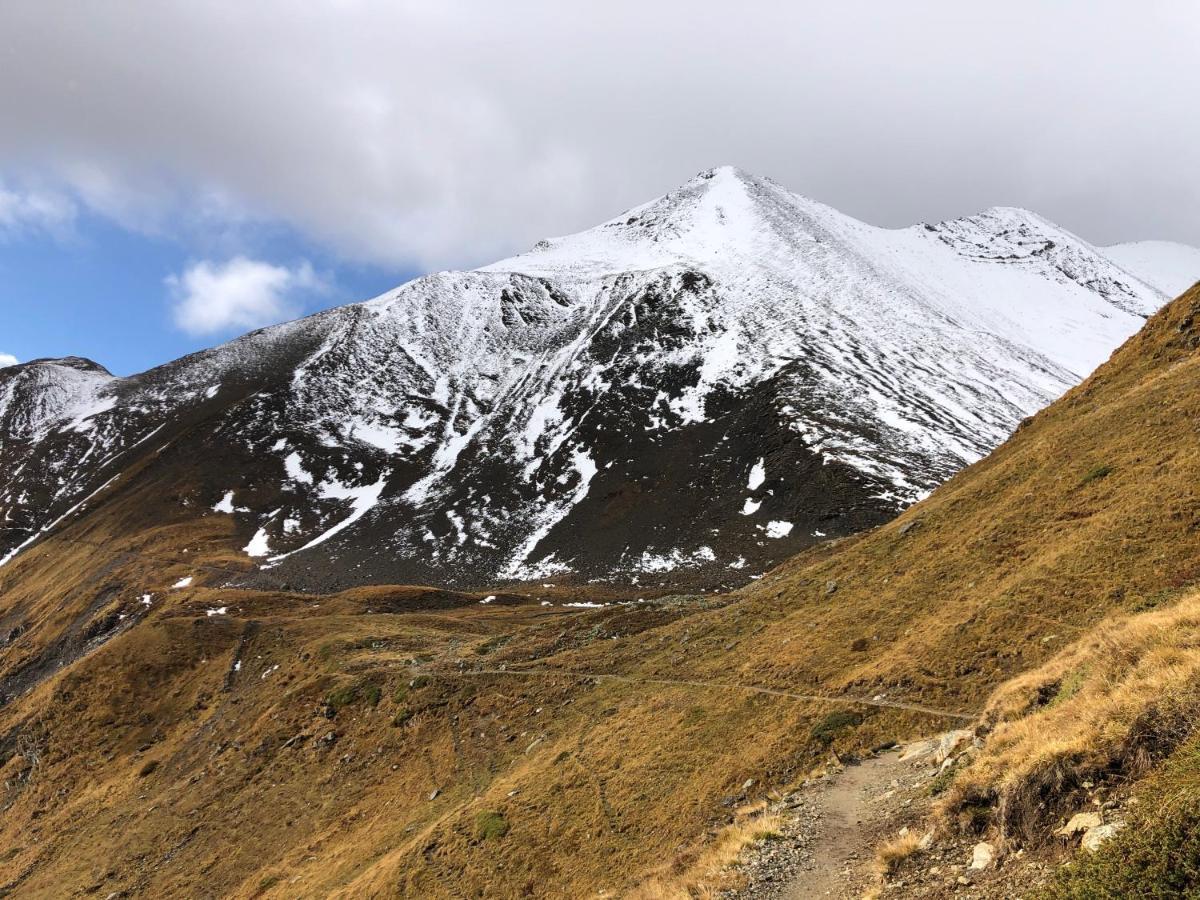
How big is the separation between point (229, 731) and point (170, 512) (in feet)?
321

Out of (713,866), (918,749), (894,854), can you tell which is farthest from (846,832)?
(918,749)

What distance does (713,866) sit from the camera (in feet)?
41.0

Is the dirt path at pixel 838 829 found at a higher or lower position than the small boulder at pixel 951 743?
lower

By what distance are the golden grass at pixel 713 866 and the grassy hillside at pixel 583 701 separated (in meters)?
0.31

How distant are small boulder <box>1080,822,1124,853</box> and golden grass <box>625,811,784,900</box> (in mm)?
6343

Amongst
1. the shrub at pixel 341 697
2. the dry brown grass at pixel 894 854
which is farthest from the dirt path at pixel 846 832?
the shrub at pixel 341 697

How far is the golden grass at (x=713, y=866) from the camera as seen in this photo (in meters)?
12.0

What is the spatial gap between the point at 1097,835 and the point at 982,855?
1923mm

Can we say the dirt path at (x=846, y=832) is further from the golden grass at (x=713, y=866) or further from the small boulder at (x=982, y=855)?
the small boulder at (x=982, y=855)

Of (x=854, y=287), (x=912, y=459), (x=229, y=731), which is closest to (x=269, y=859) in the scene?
(x=229, y=731)

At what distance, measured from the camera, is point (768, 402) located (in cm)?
11381

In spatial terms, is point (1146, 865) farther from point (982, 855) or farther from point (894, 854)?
point (894, 854)

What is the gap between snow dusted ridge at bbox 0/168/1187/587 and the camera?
299 ft

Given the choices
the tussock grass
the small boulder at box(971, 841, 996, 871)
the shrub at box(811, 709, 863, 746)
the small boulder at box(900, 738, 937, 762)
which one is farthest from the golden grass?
the small boulder at box(971, 841, 996, 871)
